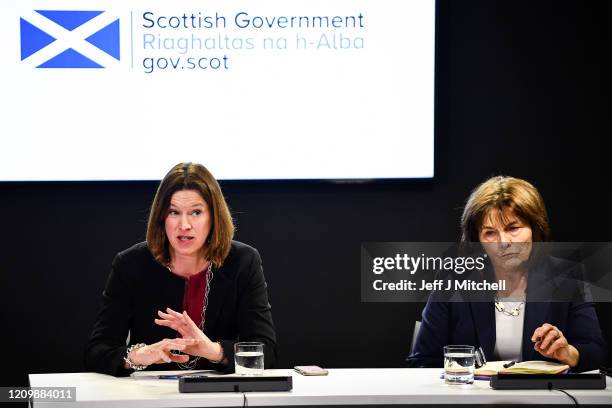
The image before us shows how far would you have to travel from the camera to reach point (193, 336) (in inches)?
111

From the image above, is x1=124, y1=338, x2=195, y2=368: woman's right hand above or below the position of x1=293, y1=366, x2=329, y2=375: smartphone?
above

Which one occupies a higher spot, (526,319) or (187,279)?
(187,279)

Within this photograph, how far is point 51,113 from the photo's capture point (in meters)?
4.09

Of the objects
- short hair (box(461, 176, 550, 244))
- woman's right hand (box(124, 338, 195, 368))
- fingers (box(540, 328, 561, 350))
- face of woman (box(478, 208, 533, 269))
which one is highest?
short hair (box(461, 176, 550, 244))

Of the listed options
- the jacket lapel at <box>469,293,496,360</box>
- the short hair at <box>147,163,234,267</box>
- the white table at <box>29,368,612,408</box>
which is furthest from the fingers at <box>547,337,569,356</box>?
the short hair at <box>147,163,234,267</box>

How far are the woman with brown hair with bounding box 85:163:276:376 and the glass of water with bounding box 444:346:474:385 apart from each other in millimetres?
682

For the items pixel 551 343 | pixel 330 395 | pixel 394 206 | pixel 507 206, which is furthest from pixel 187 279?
pixel 394 206

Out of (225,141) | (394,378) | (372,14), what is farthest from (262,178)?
(394,378)

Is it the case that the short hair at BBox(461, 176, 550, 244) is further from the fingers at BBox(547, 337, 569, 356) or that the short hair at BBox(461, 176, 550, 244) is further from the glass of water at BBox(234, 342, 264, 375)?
the glass of water at BBox(234, 342, 264, 375)

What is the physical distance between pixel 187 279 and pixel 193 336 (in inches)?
15.4

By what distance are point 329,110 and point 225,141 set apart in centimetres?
51

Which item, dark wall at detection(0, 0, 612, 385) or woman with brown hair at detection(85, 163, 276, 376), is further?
dark wall at detection(0, 0, 612, 385)

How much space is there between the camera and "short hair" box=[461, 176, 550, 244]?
3.13 meters

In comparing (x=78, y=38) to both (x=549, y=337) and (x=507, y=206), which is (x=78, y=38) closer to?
(x=507, y=206)
